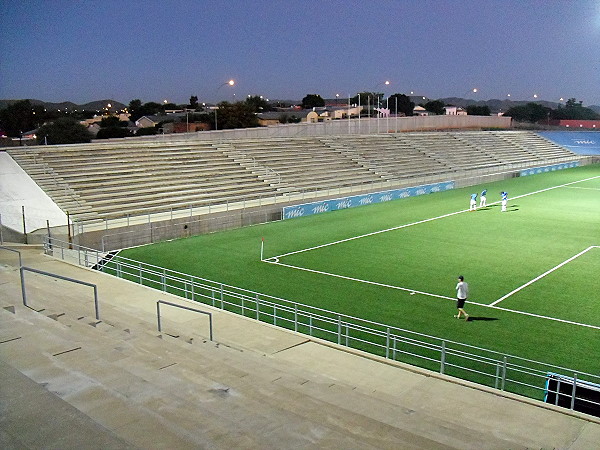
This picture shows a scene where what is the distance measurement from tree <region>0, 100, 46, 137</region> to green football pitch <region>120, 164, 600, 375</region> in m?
62.9

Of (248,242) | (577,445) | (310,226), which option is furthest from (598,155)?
(577,445)

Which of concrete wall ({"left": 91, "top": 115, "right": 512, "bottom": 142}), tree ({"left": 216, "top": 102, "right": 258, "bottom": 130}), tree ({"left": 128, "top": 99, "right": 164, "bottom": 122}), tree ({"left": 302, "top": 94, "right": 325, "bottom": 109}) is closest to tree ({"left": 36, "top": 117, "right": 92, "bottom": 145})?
concrete wall ({"left": 91, "top": 115, "right": 512, "bottom": 142})

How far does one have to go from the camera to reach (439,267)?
2156 centimetres

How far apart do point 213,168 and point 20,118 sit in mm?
57729

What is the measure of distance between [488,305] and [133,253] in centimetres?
1495

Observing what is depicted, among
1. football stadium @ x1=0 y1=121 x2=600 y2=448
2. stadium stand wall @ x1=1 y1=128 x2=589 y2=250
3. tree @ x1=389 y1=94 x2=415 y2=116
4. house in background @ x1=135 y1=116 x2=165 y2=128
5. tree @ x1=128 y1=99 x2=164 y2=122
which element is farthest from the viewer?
tree @ x1=389 y1=94 x2=415 y2=116

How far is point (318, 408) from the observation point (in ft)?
26.6

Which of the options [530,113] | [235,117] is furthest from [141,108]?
[530,113]

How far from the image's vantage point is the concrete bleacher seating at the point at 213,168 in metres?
29.9

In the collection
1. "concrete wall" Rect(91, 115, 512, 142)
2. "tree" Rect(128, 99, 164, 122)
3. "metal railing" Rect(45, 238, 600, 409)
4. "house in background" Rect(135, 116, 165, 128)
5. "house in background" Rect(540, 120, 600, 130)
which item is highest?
"tree" Rect(128, 99, 164, 122)

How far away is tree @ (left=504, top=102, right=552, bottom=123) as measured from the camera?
143 m

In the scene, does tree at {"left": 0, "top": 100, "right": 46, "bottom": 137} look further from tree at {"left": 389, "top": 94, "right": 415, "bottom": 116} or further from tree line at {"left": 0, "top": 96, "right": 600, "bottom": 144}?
tree at {"left": 389, "top": 94, "right": 415, "bottom": 116}

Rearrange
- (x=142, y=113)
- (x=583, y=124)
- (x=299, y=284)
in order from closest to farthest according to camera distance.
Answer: (x=299, y=284)
(x=583, y=124)
(x=142, y=113)

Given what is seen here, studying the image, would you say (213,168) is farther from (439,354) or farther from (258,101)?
(258,101)
